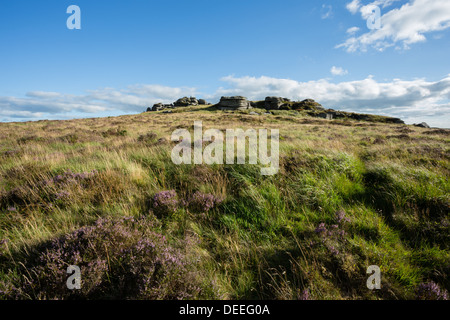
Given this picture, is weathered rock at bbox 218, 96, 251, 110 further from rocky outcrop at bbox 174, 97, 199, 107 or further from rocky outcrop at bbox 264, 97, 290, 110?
rocky outcrop at bbox 174, 97, 199, 107

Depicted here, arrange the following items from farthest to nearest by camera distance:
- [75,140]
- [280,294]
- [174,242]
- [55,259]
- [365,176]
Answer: [75,140] → [365,176] → [174,242] → [55,259] → [280,294]

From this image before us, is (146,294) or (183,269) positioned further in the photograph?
(183,269)

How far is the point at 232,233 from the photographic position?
3.18 meters

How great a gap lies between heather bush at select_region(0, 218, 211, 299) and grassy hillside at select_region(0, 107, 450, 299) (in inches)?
0.6

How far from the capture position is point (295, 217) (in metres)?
3.53

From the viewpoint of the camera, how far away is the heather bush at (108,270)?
82.4 inches

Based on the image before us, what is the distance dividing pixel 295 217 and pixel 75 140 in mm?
13434

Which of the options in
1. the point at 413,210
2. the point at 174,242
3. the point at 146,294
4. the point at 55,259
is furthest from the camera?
the point at 413,210

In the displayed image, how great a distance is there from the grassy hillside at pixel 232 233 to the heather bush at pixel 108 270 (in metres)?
0.01

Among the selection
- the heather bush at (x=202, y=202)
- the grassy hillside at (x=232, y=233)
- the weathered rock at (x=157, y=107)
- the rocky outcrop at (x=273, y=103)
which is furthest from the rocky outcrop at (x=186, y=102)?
the heather bush at (x=202, y=202)

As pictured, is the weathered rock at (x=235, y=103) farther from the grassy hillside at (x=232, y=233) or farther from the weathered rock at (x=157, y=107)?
the grassy hillside at (x=232, y=233)

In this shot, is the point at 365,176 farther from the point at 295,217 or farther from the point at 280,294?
the point at 280,294
